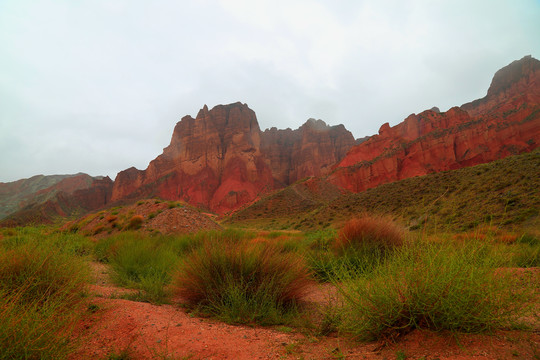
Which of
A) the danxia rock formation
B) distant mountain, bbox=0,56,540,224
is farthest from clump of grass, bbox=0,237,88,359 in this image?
the danxia rock formation

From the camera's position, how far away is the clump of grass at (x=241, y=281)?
3781 millimetres

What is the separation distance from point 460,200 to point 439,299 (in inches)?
851

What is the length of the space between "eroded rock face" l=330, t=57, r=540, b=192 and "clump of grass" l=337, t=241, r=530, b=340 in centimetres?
6300

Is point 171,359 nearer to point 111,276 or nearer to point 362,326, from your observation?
point 362,326

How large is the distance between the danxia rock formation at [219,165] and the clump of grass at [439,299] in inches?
3101

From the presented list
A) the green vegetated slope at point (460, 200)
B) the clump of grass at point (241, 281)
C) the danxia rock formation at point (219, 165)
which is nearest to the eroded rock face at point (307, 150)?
the danxia rock formation at point (219, 165)

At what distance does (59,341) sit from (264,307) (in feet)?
7.46

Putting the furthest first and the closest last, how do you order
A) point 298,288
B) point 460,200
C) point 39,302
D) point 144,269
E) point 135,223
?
point 460,200
point 135,223
point 144,269
point 298,288
point 39,302

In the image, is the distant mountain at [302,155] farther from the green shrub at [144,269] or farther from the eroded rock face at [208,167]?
the green shrub at [144,269]

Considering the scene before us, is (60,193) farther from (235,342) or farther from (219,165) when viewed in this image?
(235,342)

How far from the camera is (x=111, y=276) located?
18.8ft

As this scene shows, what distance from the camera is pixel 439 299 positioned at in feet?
6.94

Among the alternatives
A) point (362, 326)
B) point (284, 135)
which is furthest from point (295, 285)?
point (284, 135)

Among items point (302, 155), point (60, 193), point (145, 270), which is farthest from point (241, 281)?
point (302, 155)
